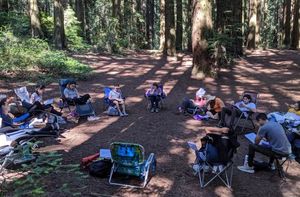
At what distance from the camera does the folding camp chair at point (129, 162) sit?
6.27 metres

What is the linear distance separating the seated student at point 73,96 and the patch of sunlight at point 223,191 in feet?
18.2

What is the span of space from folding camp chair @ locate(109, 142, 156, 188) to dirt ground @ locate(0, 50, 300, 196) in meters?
0.21

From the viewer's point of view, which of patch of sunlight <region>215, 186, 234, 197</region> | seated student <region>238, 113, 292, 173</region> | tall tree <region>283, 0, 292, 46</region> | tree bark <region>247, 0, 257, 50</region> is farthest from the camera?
tall tree <region>283, 0, 292, 46</region>

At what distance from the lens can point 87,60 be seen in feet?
69.6

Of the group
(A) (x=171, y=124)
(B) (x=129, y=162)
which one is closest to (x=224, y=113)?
(A) (x=171, y=124)

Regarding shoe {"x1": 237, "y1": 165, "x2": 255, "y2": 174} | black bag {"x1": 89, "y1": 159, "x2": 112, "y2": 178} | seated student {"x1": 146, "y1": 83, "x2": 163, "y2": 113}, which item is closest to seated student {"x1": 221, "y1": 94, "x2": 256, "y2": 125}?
seated student {"x1": 146, "y1": 83, "x2": 163, "y2": 113}

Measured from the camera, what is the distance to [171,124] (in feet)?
33.5

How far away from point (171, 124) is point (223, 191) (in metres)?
3.97

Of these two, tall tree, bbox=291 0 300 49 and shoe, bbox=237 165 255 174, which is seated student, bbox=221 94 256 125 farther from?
tall tree, bbox=291 0 300 49

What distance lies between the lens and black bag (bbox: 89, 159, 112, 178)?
6613mm

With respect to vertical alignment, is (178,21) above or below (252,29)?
above

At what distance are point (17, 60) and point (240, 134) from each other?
32.5 feet

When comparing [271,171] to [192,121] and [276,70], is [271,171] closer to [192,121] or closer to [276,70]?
[192,121]

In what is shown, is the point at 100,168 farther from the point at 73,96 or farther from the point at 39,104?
the point at 73,96
